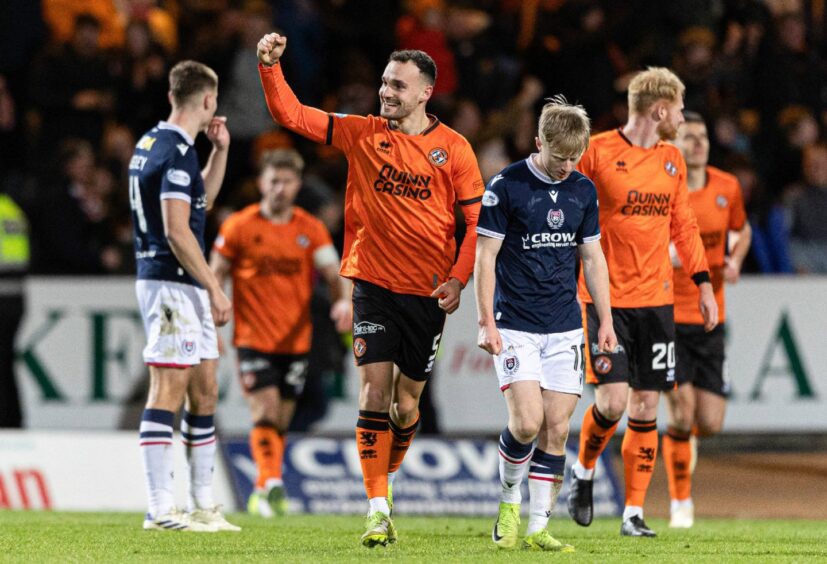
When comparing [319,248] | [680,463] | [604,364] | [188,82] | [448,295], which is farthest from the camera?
[319,248]

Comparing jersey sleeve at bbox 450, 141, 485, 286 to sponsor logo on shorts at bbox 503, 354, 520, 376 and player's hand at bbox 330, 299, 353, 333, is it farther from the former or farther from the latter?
player's hand at bbox 330, 299, 353, 333

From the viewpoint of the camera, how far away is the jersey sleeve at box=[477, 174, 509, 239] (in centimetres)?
746

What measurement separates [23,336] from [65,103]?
3.24 meters

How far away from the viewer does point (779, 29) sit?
1702 centimetres

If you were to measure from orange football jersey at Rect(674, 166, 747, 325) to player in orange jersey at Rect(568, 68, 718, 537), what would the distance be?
3.91 ft

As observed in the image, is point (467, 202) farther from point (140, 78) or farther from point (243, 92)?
point (140, 78)

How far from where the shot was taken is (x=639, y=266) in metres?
8.76

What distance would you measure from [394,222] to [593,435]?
2.15 metres

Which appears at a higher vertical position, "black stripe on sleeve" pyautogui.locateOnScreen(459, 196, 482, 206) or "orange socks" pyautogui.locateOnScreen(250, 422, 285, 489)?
"black stripe on sleeve" pyautogui.locateOnScreen(459, 196, 482, 206)

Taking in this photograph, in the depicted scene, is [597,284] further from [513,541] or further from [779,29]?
[779,29]

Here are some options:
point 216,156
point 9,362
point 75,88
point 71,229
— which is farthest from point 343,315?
point 75,88

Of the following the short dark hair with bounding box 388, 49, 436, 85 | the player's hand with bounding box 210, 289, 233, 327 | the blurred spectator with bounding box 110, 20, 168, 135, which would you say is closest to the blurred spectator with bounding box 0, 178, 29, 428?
the blurred spectator with bounding box 110, 20, 168, 135

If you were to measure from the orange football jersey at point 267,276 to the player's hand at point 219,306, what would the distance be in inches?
113

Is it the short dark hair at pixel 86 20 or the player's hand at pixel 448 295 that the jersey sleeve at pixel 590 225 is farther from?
the short dark hair at pixel 86 20
